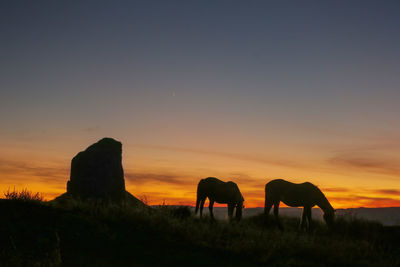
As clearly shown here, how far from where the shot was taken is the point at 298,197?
2470 centimetres

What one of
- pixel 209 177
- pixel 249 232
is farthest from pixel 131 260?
pixel 209 177

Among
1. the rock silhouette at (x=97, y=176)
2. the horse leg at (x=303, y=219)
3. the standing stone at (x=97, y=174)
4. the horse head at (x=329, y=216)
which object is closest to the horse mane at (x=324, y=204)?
the horse head at (x=329, y=216)

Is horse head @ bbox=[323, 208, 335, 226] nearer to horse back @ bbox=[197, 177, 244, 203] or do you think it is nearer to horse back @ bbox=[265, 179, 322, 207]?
horse back @ bbox=[265, 179, 322, 207]

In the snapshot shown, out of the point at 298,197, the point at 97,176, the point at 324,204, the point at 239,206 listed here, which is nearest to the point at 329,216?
the point at 324,204

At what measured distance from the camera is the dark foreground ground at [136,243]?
1225 centimetres

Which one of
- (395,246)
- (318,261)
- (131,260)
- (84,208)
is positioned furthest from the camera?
(395,246)

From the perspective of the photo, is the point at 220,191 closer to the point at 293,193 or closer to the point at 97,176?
the point at 293,193

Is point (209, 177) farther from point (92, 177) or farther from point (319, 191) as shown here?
point (92, 177)

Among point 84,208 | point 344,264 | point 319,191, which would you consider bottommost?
point 344,264

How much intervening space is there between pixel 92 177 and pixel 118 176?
2.52m

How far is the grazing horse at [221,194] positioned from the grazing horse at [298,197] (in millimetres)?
2002

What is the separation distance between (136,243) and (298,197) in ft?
43.4

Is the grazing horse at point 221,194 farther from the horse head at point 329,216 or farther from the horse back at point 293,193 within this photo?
the horse head at point 329,216

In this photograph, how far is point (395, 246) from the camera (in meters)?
20.8
